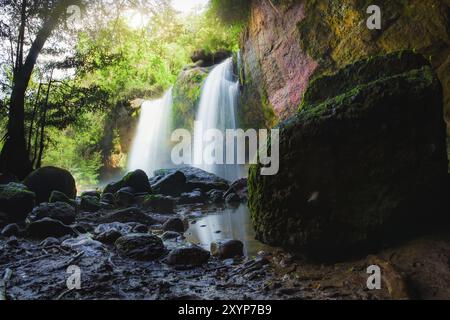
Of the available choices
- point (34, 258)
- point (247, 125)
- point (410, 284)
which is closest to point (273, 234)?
point (410, 284)

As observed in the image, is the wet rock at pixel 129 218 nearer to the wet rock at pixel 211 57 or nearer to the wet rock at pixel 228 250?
the wet rock at pixel 228 250

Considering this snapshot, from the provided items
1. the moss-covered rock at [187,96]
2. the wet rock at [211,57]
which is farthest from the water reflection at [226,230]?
the wet rock at [211,57]

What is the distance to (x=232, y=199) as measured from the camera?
8172 mm

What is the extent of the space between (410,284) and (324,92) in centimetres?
248

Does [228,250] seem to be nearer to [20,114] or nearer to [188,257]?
[188,257]

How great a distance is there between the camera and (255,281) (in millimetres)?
2807

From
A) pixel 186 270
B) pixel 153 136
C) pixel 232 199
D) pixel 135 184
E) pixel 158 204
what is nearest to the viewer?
pixel 186 270

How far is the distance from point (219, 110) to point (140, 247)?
1069cm

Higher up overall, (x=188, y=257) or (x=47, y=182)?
(x=47, y=182)

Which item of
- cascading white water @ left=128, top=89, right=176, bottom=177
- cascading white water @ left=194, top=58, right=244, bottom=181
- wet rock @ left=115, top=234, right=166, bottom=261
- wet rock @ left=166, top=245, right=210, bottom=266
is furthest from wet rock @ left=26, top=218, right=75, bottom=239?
cascading white water @ left=128, top=89, right=176, bottom=177

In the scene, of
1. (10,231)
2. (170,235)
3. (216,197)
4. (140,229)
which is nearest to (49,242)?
(10,231)

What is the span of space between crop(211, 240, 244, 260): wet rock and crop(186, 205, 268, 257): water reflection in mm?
103

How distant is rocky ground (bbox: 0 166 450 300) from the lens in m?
2.44

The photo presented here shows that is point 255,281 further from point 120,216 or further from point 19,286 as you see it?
point 120,216
